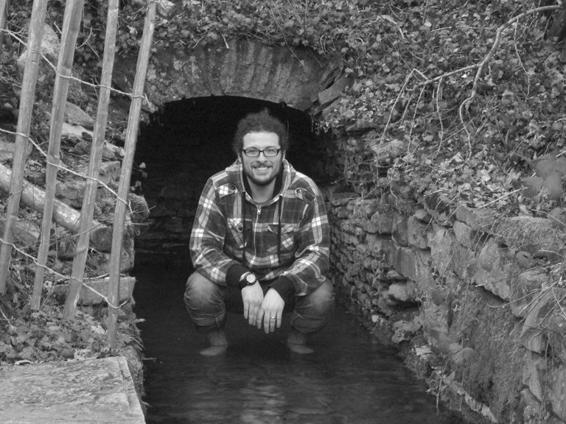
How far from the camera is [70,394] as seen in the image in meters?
2.28

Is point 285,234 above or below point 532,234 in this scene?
below

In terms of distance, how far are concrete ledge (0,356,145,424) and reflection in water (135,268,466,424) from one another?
5.53ft

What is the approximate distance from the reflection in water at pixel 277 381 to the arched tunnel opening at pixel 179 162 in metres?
4.18

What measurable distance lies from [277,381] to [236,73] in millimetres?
3154

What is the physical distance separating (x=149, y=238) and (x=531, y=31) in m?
5.81

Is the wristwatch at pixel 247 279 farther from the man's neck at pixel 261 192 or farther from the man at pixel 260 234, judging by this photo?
the man's neck at pixel 261 192

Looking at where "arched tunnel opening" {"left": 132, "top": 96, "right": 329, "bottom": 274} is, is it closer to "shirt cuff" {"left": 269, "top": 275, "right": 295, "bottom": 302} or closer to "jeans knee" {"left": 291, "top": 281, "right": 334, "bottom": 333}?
"jeans knee" {"left": 291, "top": 281, "right": 334, "bottom": 333}

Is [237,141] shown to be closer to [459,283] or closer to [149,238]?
[459,283]

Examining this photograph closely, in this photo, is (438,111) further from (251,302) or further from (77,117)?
(77,117)

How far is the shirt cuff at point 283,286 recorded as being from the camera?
490cm

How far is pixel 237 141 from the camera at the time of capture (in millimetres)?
5219

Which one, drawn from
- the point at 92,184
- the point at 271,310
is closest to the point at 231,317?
the point at 271,310

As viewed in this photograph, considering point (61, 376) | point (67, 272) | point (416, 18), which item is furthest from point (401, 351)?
point (61, 376)

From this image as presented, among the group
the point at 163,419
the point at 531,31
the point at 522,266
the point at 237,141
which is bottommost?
the point at 163,419
